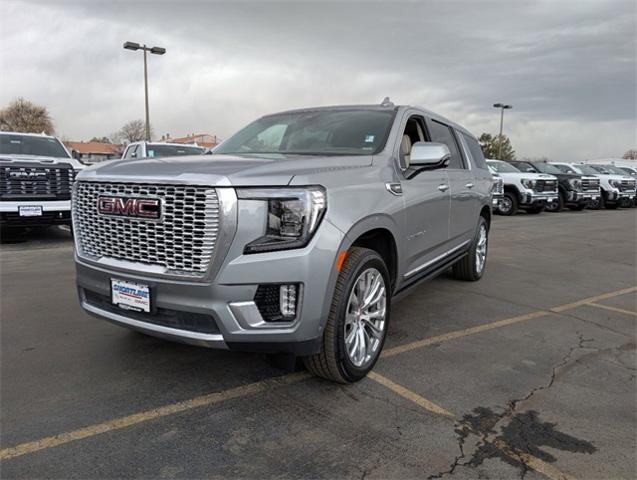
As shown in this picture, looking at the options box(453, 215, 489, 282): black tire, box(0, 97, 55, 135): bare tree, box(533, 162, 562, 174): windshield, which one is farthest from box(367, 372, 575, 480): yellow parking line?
box(0, 97, 55, 135): bare tree

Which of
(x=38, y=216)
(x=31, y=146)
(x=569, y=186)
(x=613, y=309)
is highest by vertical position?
(x=31, y=146)

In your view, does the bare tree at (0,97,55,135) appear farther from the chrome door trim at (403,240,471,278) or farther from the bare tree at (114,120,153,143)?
the chrome door trim at (403,240,471,278)

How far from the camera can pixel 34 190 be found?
8.45 meters

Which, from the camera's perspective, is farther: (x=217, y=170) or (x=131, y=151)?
(x=131, y=151)

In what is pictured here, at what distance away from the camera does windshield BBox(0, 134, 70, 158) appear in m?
9.43

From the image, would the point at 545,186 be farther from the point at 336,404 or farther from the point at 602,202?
the point at 336,404

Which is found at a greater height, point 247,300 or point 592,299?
point 247,300

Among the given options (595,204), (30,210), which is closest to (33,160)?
(30,210)

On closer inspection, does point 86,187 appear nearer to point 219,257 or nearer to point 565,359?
point 219,257

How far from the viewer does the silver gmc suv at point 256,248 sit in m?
2.63

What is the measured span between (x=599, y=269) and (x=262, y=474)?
7.15 metres

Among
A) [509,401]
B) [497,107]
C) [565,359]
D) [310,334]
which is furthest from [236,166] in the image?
[497,107]

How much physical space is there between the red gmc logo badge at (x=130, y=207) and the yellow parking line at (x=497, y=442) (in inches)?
71.9

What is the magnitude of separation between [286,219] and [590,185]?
71.0 feet
